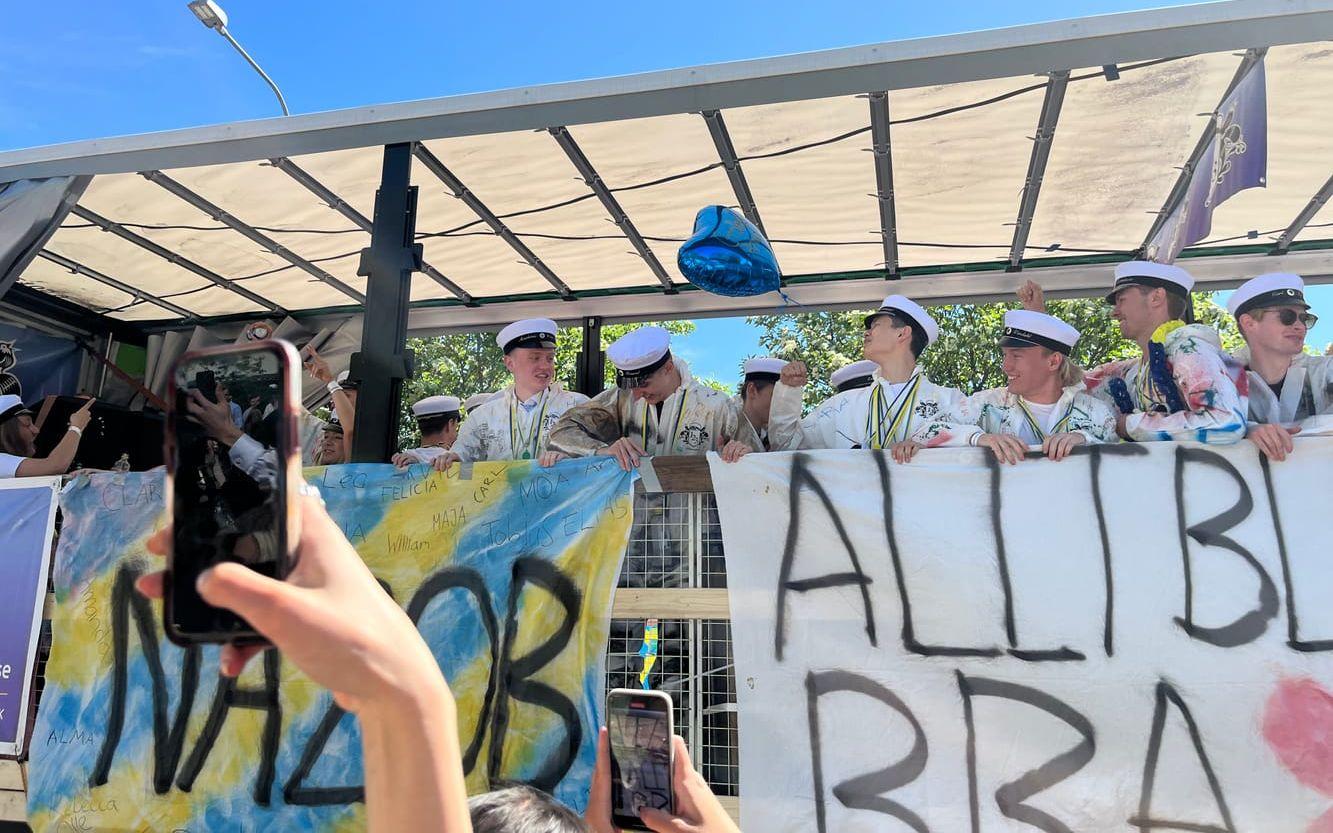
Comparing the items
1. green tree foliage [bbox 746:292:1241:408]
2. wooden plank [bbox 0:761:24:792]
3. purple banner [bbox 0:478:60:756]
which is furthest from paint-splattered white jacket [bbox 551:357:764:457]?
green tree foliage [bbox 746:292:1241:408]

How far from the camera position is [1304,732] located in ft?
9.46

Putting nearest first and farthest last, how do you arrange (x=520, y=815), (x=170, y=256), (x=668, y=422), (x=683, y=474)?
(x=520, y=815) < (x=683, y=474) < (x=668, y=422) < (x=170, y=256)

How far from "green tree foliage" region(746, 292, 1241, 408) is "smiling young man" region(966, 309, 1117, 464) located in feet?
41.5

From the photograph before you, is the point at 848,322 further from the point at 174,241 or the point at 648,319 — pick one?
the point at 174,241

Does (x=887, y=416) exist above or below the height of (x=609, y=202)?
below

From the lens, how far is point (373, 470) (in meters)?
4.01

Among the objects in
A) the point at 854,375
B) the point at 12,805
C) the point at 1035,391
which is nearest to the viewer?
the point at 1035,391

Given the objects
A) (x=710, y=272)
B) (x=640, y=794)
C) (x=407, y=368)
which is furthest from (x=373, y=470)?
(x=640, y=794)

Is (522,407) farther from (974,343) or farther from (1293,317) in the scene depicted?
(974,343)

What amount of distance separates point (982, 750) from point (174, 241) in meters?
5.37

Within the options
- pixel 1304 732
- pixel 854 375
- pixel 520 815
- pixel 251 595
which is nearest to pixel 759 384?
pixel 854 375

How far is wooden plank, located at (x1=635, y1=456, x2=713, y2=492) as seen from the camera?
356 cm

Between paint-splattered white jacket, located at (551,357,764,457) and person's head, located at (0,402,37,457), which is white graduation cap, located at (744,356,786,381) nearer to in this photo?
paint-splattered white jacket, located at (551,357,764,457)

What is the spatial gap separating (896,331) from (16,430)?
499cm
